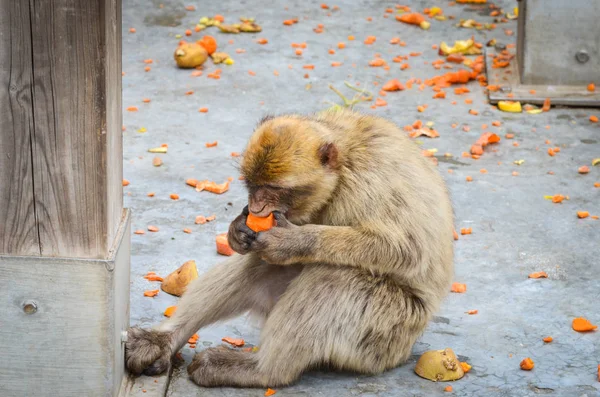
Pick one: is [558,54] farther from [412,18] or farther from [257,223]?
[257,223]

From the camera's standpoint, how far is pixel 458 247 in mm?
6258

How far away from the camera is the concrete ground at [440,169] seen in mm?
4906

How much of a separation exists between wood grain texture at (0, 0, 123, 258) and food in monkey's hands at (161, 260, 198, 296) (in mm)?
1472

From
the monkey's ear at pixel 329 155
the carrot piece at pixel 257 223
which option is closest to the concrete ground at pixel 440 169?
the carrot piece at pixel 257 223

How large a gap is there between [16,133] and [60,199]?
31cm

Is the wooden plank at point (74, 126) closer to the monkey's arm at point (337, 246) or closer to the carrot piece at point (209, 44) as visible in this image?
the monkey's arm at point (337, 246)

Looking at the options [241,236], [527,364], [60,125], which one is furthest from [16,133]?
[527,364]

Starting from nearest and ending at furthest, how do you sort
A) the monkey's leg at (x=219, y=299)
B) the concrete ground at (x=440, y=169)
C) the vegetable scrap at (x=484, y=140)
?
1. the monkey's leg at (x=219, y=299)
2. the concrete ground at (x=440, y=169)
3. the vegetable scrap at (x=484, y=140)

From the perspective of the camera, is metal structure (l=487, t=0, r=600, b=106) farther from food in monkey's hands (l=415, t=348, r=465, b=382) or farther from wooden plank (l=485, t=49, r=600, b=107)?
food in monkey's hands (l=415, t=348, r=465, b=382)

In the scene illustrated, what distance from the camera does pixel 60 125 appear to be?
3742 mm

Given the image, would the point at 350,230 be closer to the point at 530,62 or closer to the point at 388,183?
the point at 388,183

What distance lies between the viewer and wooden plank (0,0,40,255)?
11.8ft

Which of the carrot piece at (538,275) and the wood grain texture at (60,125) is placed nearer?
the wood grain texture at (60,125)

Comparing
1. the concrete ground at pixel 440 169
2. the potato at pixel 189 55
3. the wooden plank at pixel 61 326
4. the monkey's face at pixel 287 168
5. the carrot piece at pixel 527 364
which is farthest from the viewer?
the potato at pixel 189 55
